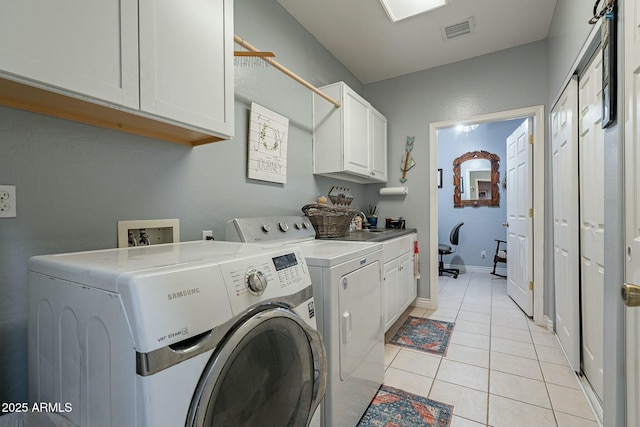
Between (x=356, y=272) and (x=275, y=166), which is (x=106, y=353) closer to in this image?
(x=356, y=272)

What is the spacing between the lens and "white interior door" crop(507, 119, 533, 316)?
114 inches

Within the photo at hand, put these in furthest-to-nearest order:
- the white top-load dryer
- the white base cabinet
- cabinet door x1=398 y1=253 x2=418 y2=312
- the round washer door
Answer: cabinet door x1=398 y1=253 x2=418 y2=312, the white base cabinet, the white top-load dryer, the round washer door

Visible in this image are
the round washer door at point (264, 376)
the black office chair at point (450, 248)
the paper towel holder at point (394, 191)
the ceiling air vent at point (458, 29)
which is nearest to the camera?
the round washer door at point (264, 376)

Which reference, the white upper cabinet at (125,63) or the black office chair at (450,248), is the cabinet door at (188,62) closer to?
the white upper cabinet at (125,63)

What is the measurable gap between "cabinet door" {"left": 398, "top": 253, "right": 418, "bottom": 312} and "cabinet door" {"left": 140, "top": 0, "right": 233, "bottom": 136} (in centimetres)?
215

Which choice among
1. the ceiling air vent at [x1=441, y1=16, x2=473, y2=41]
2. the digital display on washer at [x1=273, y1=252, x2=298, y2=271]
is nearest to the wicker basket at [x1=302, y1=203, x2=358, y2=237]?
the digital display on washer at [x1=273, y1=252, x2=298, y2=271]

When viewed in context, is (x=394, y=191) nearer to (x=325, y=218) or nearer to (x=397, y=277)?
(x=397, y=277)

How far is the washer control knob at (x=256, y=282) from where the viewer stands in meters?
0.84

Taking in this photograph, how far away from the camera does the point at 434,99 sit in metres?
3.24

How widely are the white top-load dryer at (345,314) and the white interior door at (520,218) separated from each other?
2.07 m

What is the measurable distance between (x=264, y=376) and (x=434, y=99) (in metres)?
3.30

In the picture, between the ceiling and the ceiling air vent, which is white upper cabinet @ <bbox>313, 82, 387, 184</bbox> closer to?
the ceiling

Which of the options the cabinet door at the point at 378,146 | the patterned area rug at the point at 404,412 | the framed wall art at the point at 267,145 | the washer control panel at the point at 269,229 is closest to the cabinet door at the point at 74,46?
the washer control panel at the point at 269,229

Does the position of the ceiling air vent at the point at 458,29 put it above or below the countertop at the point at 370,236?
above
